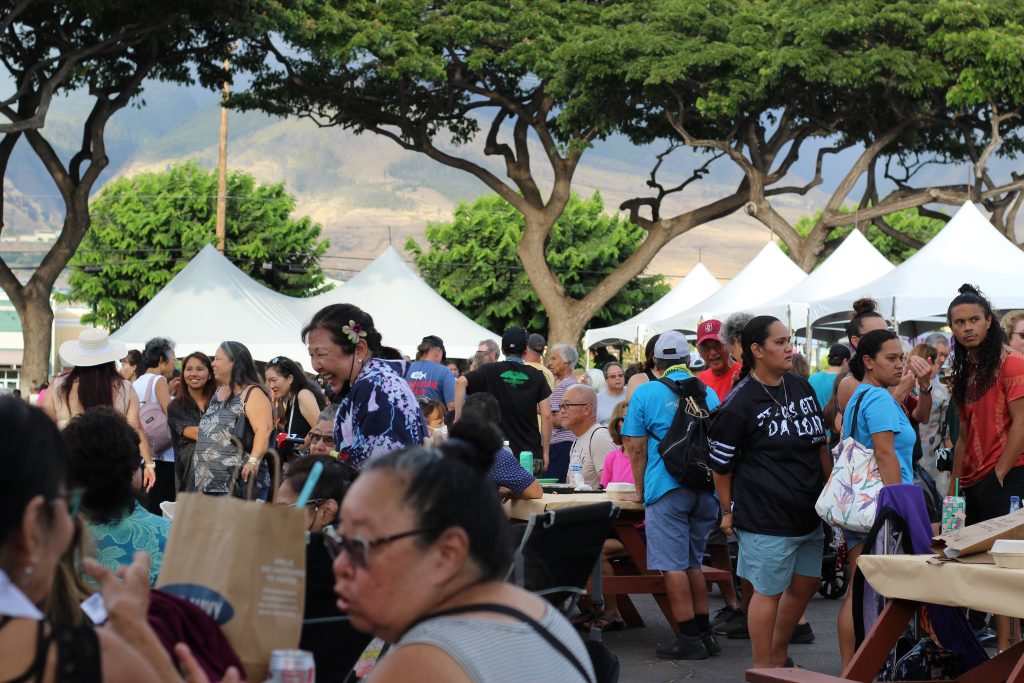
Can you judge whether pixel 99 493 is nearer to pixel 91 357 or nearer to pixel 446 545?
pixel 446 545

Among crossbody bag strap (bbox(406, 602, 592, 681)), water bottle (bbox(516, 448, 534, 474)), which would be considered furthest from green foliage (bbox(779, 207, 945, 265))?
crossbody bag strap (bbox(406, 602, 592, 681))

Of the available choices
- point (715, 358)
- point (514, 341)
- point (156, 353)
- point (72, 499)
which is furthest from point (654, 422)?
point (72, 499)

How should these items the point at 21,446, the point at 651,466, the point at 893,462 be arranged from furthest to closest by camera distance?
1. the point at 651,466
2. the point at 893,462
3. the point at 21,446

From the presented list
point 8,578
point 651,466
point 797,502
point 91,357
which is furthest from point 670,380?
point 8,578

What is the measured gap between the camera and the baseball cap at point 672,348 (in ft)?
25.6

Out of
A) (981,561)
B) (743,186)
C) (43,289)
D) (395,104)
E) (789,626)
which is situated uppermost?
(395,104)

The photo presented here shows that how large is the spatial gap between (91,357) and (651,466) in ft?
11.4

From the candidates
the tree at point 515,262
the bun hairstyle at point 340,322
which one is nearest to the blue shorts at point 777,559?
the bun hairstyle at point 340,322

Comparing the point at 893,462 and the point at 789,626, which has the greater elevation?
the point at 893,462

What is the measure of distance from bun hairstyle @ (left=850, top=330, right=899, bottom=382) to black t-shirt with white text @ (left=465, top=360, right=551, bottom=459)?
3847 millimetres

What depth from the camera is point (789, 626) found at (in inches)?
253

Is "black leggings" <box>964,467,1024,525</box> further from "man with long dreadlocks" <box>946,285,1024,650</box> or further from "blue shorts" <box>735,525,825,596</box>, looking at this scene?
→ "blue shorts" <box>735,525,825,596</box>

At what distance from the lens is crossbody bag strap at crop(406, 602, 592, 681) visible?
234 centimetres

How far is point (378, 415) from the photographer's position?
5152mm
